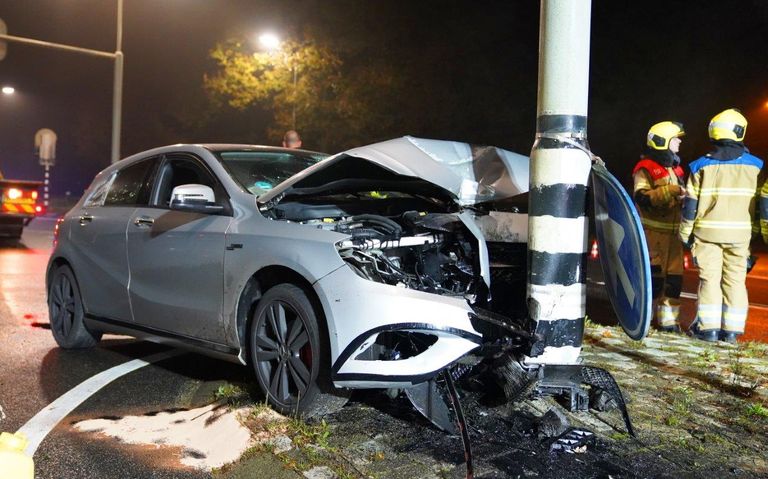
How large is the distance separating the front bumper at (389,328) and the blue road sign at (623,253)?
34.5 inches

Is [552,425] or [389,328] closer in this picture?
[389,328]

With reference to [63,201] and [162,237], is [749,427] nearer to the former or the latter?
[162,237]

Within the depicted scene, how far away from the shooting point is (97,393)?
5.08 meters

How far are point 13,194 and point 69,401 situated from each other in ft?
44.3

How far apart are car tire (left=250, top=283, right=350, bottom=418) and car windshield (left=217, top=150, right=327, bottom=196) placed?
89 cm

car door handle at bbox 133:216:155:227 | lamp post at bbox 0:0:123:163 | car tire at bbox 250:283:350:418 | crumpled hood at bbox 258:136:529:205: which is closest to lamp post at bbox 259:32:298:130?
lamp post at bbox 0:0:123:163

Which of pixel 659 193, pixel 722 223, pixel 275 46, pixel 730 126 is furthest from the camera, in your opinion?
pixel 275 46

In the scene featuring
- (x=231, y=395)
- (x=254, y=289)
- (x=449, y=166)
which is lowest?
(x=231, y=395)

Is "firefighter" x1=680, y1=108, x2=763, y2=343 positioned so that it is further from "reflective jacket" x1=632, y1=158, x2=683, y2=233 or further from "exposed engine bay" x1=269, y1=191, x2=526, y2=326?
"exposed engine bay" x1=269, y1=191, x2=526, y2=326

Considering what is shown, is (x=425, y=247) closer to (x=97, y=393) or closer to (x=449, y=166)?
(x=449, y=166)

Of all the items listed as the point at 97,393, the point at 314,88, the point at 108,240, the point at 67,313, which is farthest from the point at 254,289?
the point at 314,88

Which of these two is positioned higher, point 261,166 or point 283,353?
point 261,166

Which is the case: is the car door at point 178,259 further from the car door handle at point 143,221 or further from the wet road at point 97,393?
the wet road at point 97,393

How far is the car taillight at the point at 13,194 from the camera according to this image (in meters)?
16.6
